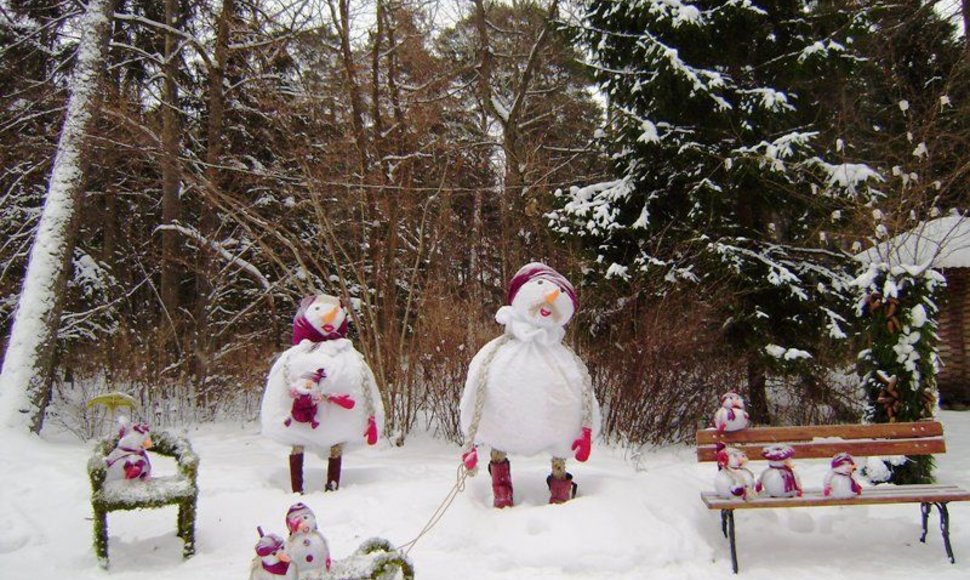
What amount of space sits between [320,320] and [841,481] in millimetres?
3696

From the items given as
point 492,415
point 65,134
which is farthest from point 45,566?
point 65,134

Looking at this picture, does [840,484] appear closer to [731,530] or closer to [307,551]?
[731,530]

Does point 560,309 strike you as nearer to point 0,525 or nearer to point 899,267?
point 899,267

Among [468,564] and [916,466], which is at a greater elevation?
[916,466]

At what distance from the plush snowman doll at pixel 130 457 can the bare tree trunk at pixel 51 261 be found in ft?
10.6

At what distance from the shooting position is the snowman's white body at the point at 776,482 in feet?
12.9

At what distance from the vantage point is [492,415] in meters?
4.47

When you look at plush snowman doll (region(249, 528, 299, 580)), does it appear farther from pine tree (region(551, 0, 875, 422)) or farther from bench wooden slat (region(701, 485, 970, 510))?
pine tree (region(551, 0, 875, 422))

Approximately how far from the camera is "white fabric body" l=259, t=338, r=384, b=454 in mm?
4863

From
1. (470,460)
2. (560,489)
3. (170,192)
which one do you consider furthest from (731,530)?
(170,192)

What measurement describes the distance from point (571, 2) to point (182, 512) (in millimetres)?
10082

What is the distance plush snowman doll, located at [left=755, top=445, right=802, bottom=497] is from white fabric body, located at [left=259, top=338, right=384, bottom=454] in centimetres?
273

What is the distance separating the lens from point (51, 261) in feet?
23.0

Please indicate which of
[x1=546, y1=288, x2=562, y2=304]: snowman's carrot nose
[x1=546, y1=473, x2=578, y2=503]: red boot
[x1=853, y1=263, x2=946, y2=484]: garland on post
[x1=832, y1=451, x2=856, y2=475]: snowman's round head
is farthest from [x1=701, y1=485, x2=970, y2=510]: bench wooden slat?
[x1=546, y1=288, x2=562, y2=304]: snowman's carrot nose
